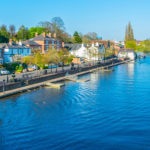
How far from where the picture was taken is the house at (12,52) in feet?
206

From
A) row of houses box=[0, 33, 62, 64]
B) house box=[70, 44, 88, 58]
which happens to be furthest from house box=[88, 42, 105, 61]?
row of houses box=[0, 33, 62, 64]

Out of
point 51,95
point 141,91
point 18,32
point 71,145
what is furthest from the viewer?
point 18,32

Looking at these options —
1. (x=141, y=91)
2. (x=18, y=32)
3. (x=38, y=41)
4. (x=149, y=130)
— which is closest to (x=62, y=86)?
(x=141, y=91)

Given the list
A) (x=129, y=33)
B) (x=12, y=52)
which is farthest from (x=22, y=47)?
(x=129, y=33)

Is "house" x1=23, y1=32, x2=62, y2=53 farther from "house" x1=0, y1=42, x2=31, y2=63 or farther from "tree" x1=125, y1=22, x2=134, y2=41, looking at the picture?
"tree" x1=125, y1=22, x2=134, y2=41

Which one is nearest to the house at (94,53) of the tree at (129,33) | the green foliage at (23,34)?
the green foliage at (23,34)

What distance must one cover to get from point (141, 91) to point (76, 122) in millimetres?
18658

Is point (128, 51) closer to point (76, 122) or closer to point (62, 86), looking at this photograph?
point (62, 86)

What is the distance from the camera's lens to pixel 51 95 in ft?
133

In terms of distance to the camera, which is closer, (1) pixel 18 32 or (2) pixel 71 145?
(2) pixel 71 145

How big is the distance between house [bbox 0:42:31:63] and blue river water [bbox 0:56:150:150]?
801 inches

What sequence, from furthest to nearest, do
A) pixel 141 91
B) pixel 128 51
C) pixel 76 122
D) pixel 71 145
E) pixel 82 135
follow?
1. pixel 128 51
2. pixel 141 91
3. pixel 76 122
4. pixel 82 135
5. pixel 71 145

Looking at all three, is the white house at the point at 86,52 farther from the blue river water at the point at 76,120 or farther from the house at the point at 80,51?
the blue river water at the point at 76,120

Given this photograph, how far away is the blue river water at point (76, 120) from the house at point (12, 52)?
66.7ft
